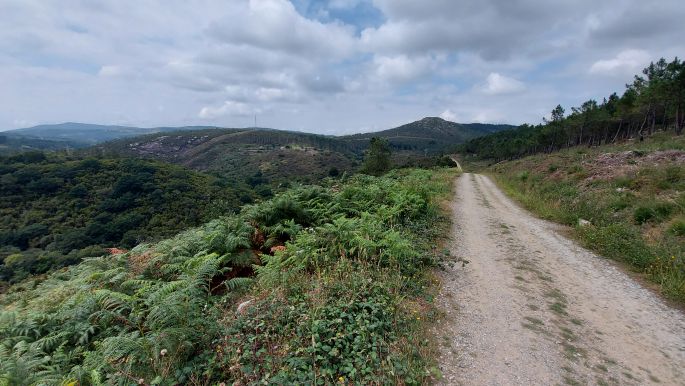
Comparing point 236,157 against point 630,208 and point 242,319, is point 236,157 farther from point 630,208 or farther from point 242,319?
point 242,319

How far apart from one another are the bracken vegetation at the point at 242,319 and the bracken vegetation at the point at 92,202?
3637 centimetres

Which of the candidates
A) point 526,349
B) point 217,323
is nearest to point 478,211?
point 526,349

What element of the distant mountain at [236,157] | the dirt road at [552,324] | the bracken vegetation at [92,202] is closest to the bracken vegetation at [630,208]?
the dirt road at [552,324]

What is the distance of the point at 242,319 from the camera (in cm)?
453

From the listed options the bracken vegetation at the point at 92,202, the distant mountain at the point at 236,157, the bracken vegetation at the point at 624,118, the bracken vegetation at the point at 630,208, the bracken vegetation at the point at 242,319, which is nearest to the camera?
the bracken vegetation at the point at 242,319

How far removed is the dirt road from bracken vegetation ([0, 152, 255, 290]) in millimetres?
39450

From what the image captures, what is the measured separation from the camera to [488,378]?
387 cm

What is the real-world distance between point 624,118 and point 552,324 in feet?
232

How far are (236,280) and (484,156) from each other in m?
114

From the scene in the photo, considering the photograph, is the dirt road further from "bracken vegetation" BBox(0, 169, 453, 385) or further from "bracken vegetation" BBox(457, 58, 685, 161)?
"bracken vegetation" BBox(457, 58, 685, 161)

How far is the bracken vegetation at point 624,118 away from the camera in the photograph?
4253 cm

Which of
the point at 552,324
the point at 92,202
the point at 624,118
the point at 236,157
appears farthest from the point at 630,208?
the point at 236,157

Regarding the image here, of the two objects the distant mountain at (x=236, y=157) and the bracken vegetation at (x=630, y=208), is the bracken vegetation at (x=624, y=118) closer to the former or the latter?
the bracken vegetation at (x=630, y=208)

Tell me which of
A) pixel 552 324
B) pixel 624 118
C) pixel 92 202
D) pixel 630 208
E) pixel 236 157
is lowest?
pixel 92 202
